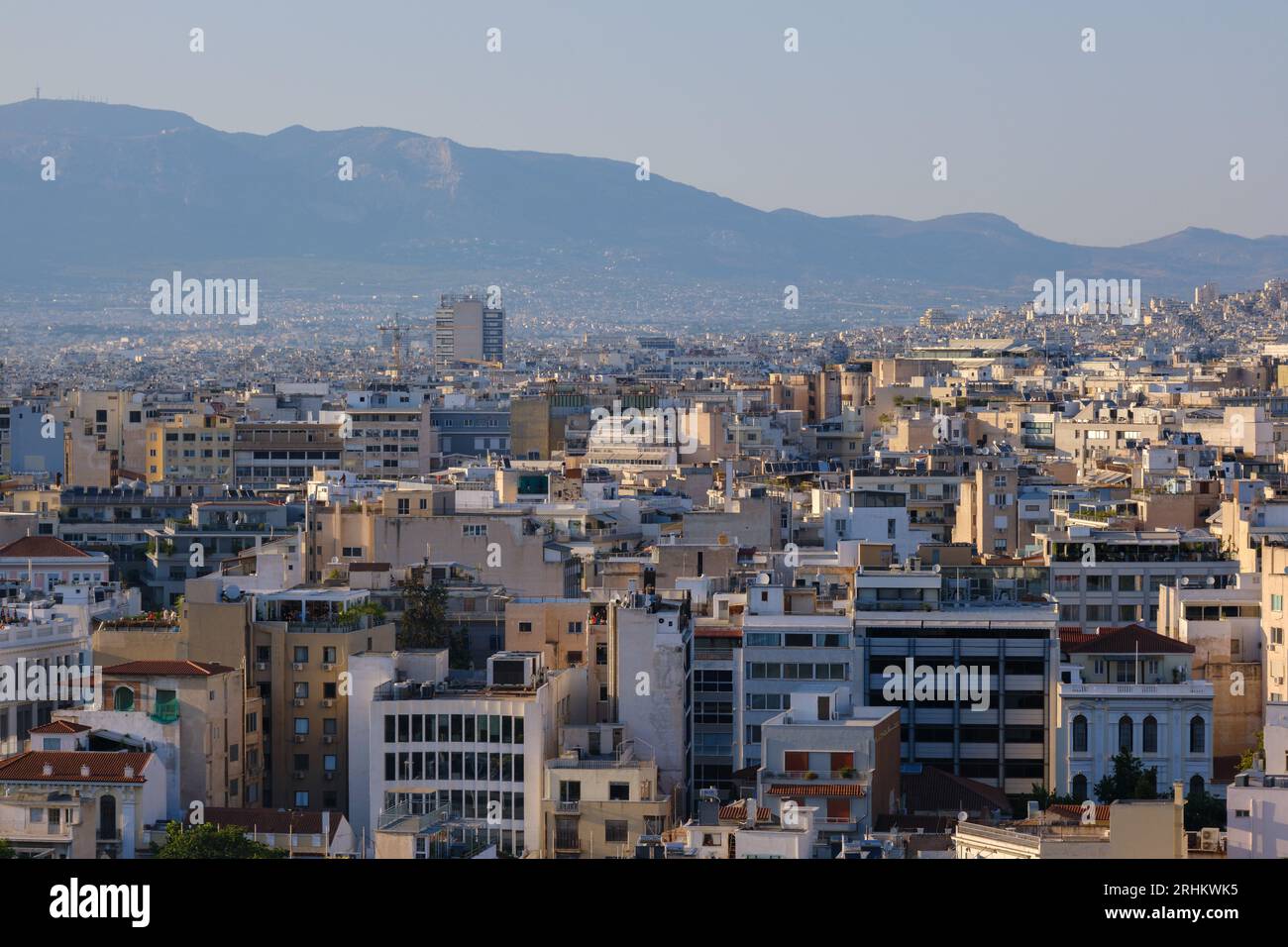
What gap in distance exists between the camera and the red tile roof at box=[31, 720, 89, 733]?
17438mm

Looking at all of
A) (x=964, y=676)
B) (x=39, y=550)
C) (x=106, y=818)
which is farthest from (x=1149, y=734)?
(x=39, y=550)

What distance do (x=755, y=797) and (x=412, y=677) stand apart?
3542 millimetres

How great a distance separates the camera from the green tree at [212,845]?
1530cm

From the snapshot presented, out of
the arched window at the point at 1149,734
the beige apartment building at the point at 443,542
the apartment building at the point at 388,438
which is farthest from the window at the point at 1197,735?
the apartment building at the point at 388,438

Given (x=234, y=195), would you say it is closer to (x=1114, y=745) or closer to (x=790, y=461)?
(x=790, y=461)

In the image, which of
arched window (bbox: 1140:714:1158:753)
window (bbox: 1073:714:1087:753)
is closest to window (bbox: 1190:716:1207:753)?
arched window (bbox: 1140:714:1158:753)

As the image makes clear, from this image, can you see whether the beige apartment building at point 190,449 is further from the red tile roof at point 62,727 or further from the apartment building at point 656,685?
the red tile roof at point 62,727

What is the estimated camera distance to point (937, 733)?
20453 millimetres

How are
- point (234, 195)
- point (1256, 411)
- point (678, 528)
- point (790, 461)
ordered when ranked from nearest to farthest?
point (678, 528) → point (790, 461) → point (1256, 411) → point (234, 195)

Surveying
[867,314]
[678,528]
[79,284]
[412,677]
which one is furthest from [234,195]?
[412,677]

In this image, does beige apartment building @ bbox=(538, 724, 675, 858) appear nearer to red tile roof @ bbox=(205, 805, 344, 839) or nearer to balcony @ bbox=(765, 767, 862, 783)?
balcony @ bbox=(765, 767, 862, 783)

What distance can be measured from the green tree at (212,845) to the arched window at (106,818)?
0.56 meters

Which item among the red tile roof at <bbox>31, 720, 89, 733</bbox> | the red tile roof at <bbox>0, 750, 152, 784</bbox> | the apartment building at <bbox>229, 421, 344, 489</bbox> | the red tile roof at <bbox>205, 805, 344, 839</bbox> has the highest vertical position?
the apartment building at <bbox>229, 421, 344, 489</bbox>

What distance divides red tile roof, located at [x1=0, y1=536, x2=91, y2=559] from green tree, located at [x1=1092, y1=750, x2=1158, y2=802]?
606 inches
